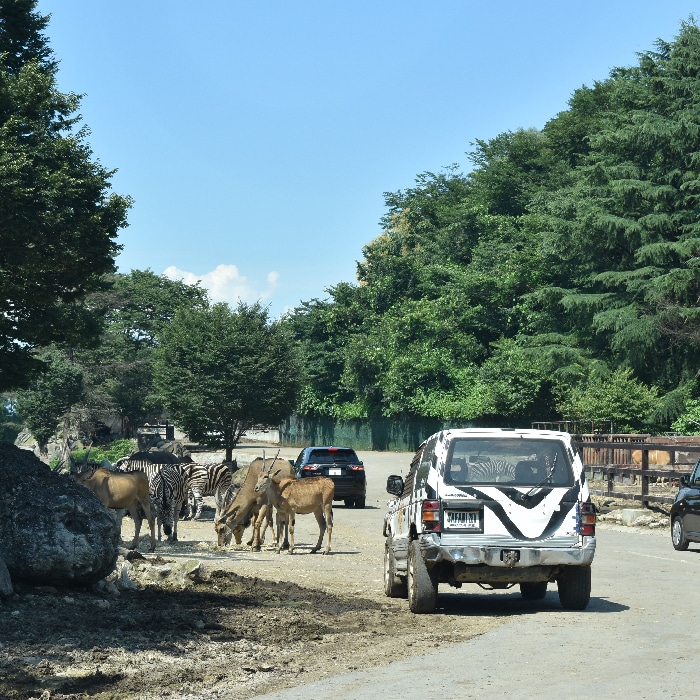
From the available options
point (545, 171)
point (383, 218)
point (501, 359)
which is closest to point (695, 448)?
point (501, 359)

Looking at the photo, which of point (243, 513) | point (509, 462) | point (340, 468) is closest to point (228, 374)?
point (340, 468)

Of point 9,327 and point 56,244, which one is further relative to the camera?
point 9,327

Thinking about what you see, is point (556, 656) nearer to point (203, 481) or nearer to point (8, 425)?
point (203, 481)

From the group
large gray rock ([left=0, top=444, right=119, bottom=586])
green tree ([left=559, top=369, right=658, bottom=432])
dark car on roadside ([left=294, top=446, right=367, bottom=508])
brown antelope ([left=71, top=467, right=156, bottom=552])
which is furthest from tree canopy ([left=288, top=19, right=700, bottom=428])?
large gray rock ([left=0, top=444, right=119, bottom=586])

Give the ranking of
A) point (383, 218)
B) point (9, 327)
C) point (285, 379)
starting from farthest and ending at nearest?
point (383, 218) < point (285, 379) < point (9, 327)

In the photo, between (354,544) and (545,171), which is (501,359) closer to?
(545,171)

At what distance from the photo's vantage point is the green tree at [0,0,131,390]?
24234mm

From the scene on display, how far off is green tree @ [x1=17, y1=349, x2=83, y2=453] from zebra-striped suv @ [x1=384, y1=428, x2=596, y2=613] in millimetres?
70521

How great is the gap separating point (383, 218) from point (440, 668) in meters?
95.8

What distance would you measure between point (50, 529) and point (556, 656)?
5.67m

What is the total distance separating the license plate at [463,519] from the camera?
1301cm

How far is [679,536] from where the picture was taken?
22547 millimetres

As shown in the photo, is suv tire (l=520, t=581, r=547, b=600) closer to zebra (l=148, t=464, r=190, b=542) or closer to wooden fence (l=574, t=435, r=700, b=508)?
zebra (l=148, t=464, r=190, b=542)

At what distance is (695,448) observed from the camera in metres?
A: 29.0
